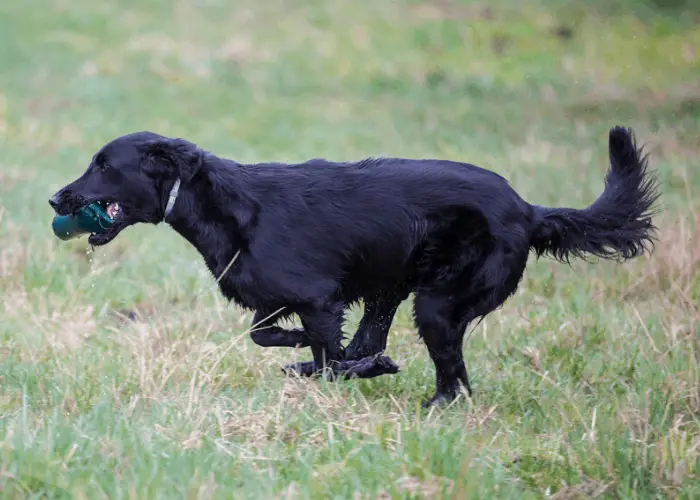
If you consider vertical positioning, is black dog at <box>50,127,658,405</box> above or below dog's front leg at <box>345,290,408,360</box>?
above

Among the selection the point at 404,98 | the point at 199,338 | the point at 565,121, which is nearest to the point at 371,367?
the point at 199,338

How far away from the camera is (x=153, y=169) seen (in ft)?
15.6

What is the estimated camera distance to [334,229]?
188 inches

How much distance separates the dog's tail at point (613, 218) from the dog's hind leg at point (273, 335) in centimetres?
123

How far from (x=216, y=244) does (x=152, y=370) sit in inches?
25.7

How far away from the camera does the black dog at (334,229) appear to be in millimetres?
4680

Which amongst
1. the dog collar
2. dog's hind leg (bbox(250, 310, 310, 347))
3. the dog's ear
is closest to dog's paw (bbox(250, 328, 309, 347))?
dog's hind leg (bbox(250, 310, 310, 347))

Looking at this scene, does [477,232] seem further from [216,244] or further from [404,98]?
[404,98]

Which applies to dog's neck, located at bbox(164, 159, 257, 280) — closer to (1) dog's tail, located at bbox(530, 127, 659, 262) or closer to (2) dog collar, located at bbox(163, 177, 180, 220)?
(2) dog collar, located at bbox(163, 177, 180, 220)

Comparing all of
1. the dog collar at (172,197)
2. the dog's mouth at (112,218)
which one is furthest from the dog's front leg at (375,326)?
the dog's mouth at (112,218)

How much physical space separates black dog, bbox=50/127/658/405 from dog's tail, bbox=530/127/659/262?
1 cm

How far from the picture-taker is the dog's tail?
16.0ft

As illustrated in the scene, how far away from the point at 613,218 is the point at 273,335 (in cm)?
177

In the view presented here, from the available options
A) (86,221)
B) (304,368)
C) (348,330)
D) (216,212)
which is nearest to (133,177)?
(86,221)
